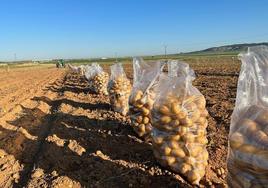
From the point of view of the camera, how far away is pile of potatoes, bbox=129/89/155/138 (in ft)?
20.2

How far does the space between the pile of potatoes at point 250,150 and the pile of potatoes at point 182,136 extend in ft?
3.70

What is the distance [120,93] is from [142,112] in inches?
109

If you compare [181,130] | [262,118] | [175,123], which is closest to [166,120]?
[175,123]

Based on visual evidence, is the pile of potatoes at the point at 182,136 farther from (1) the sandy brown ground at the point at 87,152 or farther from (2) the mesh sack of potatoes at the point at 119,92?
(2) the mesh sack of potatoes at the point at 119,92

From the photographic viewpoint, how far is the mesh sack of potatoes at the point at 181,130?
4.46 m

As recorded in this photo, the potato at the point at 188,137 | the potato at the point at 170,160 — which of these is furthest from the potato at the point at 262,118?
the potato at the point at 170,160

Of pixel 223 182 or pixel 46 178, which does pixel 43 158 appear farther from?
pixel 223 182

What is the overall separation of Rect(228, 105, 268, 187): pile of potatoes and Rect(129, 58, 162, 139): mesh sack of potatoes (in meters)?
2.89

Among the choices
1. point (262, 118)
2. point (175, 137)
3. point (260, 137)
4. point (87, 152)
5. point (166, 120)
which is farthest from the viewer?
point (87, 152)

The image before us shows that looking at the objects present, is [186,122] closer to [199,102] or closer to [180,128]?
[180,128]

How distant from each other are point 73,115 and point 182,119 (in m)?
5.13

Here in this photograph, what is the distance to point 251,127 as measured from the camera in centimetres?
310

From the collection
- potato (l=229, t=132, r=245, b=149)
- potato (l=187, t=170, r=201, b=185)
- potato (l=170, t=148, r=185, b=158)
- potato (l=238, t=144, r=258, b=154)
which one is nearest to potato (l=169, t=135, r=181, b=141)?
potato (l=170, t=148, r=185, b=158)

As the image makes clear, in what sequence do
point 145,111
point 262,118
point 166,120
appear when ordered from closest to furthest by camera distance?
point 262,118, point 166,120, point 145,111
